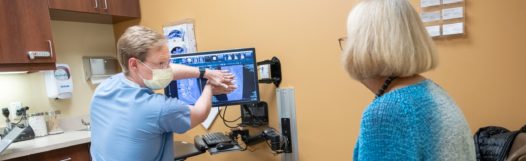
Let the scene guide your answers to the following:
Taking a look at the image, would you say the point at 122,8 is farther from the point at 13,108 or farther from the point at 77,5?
the point at 13,108

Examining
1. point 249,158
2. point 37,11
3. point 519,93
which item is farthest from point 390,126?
point 37,11

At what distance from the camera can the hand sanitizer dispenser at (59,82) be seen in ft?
8.11

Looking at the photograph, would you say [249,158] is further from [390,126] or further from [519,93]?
[390,126]

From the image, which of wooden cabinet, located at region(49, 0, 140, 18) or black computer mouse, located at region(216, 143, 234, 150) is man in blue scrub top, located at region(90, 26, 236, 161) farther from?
wooden cabinet, located at region(49, 0, 140, 18)

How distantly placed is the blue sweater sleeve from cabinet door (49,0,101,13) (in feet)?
7.29

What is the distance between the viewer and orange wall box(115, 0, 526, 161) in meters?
1.49

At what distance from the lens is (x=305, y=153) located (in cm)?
213

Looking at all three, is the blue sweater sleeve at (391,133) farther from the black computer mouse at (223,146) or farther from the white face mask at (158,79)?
the black computer mouse at (223,146)

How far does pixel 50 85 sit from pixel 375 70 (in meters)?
2.43

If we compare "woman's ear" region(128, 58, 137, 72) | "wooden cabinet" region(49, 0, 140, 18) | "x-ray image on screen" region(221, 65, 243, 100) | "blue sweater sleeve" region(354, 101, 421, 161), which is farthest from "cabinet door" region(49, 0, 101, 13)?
"blue sweater sleeve" region(354, 101, 421, 161)

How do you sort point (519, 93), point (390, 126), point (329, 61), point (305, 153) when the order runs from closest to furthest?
point (390, 126) < point (519, 93) < point (329, 61) < point (305, 153)

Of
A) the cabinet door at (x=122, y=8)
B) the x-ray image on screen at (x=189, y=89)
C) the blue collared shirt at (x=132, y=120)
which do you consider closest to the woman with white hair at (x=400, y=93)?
the blue collared shirt at (x=132, y=120)

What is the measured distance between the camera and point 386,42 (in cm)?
77

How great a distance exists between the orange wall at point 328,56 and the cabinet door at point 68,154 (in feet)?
2.34
